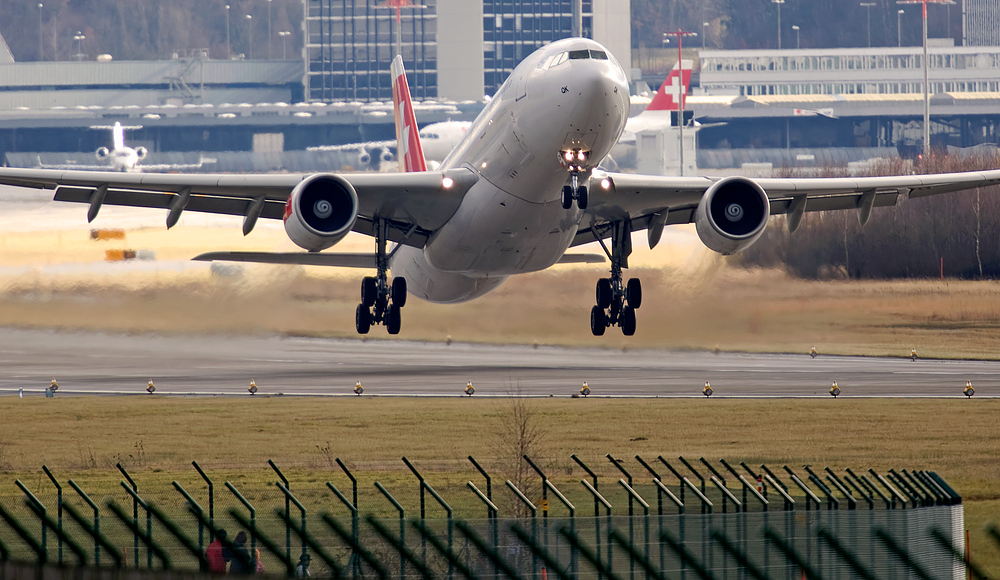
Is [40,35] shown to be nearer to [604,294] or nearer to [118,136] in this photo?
[118,136]

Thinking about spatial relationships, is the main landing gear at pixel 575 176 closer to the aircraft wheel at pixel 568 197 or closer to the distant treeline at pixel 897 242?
the aircraft wheel at pixel 568 197

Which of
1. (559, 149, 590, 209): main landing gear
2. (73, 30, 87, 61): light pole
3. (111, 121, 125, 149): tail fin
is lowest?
(559, 149, 590, 209): main landing gear

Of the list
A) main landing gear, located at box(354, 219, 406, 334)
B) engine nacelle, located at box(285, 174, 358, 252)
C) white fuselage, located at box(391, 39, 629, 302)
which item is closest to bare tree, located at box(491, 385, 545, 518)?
main landing gear, located at box(354, 219, 406, 334)

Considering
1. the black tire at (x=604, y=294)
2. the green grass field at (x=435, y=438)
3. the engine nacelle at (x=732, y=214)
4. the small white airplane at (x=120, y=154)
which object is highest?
the small white airplane at (x=120, y=154)

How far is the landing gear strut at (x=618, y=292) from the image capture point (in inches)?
1184

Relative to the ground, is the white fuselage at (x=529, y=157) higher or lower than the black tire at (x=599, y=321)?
higher

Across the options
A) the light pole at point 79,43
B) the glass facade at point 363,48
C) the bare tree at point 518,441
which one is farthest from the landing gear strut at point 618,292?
the light pole at point 79,43

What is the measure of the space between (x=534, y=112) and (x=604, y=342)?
2376 centimetres

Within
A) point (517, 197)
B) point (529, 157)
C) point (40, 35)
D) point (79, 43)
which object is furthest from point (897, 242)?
point (40, 35)

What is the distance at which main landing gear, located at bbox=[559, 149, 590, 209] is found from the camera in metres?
24.1

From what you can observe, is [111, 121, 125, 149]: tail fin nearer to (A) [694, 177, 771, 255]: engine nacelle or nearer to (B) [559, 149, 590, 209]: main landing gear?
(A) [694, 177, 771, 255]: engine nacelle

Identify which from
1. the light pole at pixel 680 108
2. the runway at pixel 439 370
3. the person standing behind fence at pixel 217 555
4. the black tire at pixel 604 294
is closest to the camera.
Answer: the person standing behind fence at pixel 217 555

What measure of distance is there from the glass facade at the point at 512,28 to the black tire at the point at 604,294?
9177 centimetres

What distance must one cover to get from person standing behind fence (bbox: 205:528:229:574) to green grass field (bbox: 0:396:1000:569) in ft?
39.3
